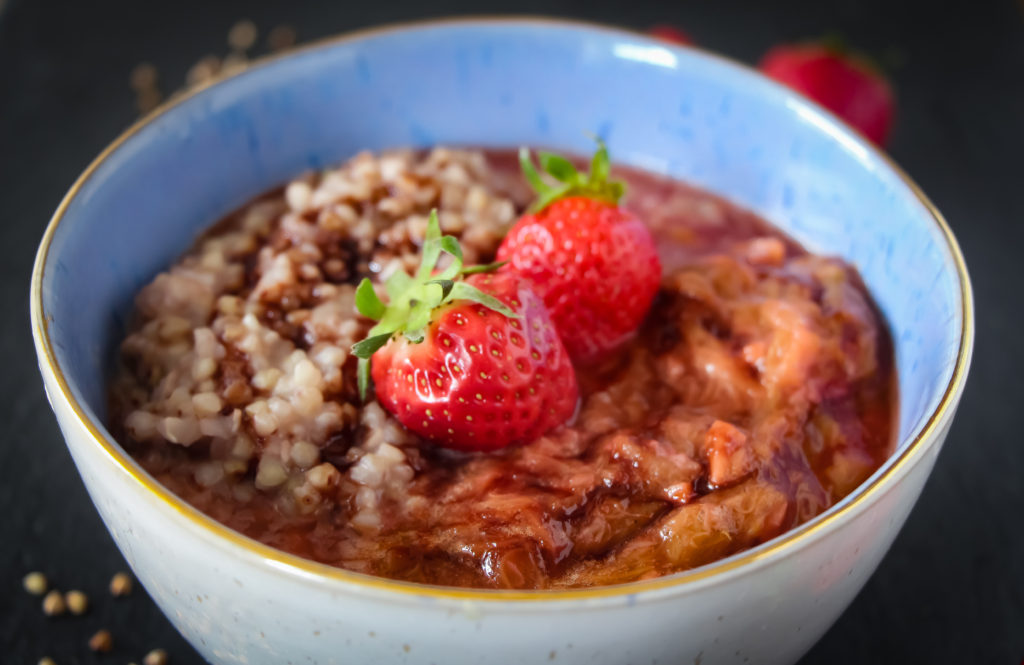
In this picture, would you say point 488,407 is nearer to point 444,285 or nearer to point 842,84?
point 444,285

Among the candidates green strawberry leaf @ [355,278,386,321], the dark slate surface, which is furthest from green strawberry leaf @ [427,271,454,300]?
the dark slate surface

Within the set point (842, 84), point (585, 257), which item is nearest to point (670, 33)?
point (842, 84)

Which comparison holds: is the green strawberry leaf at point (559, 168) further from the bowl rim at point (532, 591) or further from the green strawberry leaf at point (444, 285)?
the bowl rim at point (532, 591)

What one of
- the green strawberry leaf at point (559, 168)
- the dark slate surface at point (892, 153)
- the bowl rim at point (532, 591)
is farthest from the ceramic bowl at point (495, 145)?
the green strawberry leaf at point (559, 168)

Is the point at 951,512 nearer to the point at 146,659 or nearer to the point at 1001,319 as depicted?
the point at 1001,319

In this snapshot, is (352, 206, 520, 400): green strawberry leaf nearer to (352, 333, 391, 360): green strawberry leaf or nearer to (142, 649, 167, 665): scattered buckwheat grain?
(352, 333, 391, 360): green strawberry leaf

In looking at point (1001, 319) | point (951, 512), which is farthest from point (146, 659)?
point (1001, 319)

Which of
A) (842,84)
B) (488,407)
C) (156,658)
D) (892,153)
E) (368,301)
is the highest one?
(368,301)
